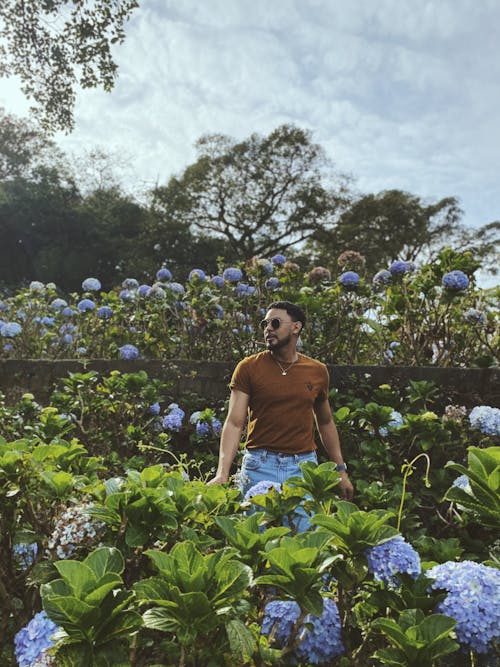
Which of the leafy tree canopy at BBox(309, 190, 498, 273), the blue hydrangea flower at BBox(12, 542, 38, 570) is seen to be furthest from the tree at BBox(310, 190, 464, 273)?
the blue hydrangea flower at BBox(12, 542, 38, 570)

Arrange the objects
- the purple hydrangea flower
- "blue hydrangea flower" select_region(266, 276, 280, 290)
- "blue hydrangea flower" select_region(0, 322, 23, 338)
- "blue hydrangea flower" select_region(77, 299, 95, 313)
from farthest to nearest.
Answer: "blue hydrangea flower" select_region(77, 299, 95, 313) < "blue hydrangea flower" select_region(0, 322, 23, 338) < "blue hydrangea flower" select_region(266, 276, 280, 290) < the purple hydrangea flower

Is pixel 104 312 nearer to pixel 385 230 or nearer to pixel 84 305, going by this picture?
pixel 84 305

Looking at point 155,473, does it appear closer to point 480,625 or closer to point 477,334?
point 480,625

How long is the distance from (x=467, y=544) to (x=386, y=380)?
123cm

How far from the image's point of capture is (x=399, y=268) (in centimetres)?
412

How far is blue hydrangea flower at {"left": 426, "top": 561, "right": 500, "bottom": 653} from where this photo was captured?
2.69ft

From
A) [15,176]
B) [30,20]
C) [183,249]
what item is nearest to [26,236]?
[15,176]

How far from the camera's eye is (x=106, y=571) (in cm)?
81

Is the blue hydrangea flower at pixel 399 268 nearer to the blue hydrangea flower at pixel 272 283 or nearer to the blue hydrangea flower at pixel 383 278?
the blue hydrangea flower at pixel 383 278

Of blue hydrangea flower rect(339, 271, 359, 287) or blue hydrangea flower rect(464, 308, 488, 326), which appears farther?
blue hydrangea flower rect(339, 271, 359, 287)

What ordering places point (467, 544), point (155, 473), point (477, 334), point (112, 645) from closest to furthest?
point (112, 645) → point (155, 473) → point (467, 544) → point (477, 334)

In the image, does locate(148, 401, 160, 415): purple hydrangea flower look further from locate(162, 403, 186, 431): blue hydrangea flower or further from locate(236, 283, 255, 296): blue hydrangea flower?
locate(236, 283, 255, 296): blue hydrangea flower

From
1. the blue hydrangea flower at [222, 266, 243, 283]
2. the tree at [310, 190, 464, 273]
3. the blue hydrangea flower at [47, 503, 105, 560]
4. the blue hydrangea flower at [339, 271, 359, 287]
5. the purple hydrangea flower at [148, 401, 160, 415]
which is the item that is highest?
the tree at [310, 190, 464, 273]

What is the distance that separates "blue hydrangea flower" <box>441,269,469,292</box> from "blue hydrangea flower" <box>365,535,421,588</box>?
2714 mm
